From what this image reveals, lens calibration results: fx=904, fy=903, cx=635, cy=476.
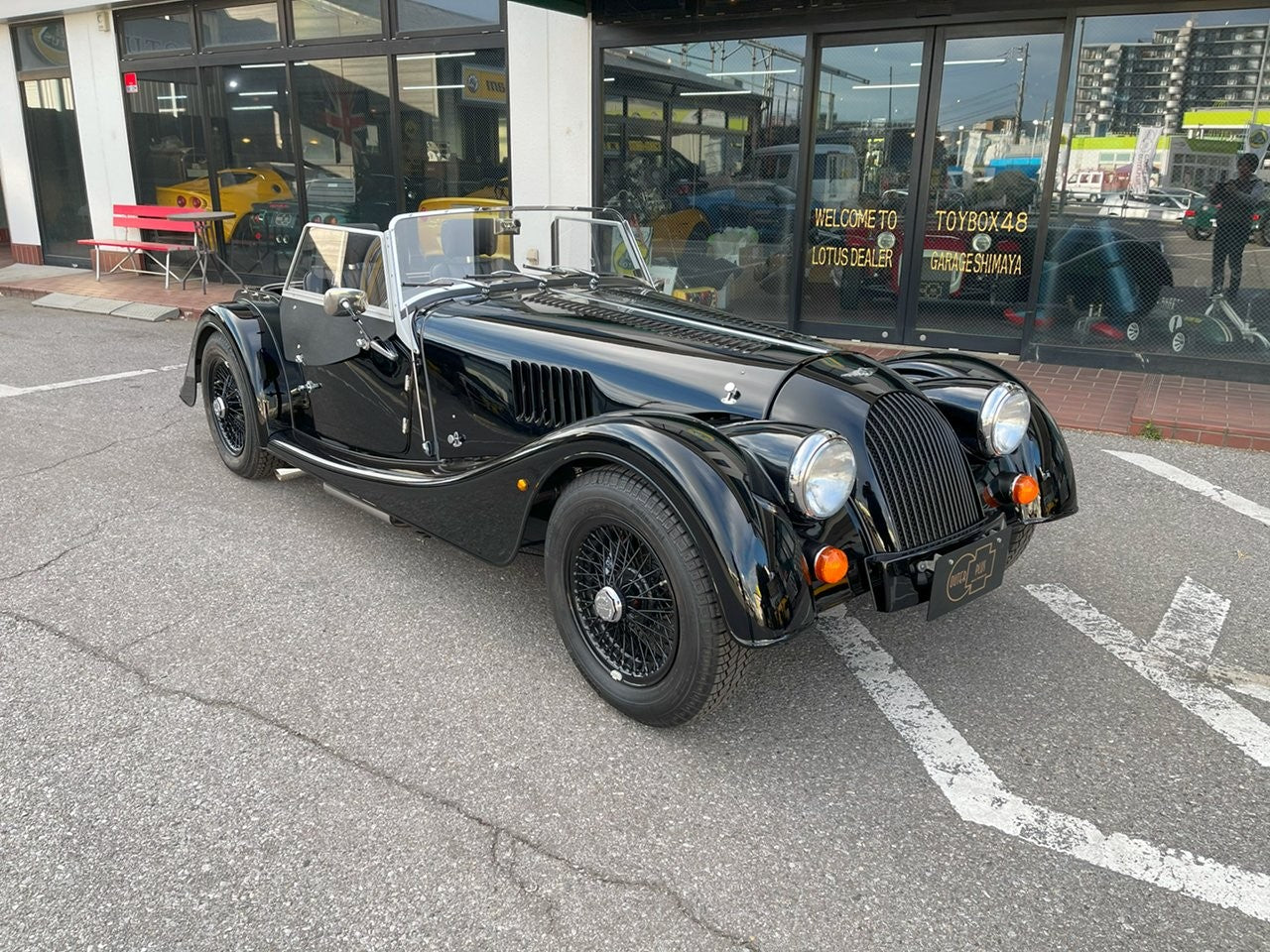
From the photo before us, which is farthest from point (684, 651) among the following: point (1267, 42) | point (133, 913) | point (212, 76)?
point (212, 76)

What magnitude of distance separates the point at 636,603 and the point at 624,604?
0.12 ft

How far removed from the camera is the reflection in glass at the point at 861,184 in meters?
7.70

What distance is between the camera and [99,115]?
42.3ft

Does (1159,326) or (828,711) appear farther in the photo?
(1159,326)

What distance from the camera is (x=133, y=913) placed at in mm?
2053

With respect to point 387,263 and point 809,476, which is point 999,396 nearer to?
point 809,476

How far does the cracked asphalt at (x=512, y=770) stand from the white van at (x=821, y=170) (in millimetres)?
4856

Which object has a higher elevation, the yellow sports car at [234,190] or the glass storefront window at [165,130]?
the glass storefront window at [165,130]

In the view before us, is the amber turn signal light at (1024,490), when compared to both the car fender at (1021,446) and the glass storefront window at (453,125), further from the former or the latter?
the glass storefront window at (453,125)

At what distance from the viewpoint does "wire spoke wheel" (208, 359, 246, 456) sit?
16.3 feet

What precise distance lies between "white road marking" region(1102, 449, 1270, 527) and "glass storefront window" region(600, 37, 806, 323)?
12.5 ft

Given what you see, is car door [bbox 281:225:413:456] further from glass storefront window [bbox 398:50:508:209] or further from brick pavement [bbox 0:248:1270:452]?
glass storefront window [bbox 398:50:508:209]

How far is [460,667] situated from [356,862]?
95cm

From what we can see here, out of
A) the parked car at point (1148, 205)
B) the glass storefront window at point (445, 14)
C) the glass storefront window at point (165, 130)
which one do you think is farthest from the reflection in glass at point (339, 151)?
the parked car at point (1148, 205)
